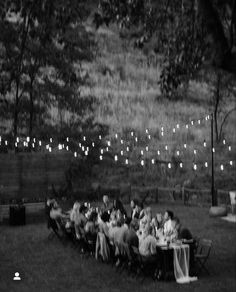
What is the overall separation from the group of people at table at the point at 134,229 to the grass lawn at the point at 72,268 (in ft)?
1.68

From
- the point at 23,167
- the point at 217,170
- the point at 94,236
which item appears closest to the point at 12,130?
the point at 23,167

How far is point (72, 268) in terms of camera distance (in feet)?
39.3

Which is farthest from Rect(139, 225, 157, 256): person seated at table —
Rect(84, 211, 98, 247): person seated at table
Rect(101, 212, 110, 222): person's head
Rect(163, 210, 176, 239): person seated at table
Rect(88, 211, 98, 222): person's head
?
Rect(101, 212, 110, 222): person's head

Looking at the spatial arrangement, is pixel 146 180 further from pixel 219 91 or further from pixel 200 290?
pixel 200 290

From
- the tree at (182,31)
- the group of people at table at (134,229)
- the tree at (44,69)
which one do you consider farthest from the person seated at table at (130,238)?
the tree at (44,69)

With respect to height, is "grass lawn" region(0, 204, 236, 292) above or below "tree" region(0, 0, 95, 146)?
below

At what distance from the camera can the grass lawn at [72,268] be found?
10430mm

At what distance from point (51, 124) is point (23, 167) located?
5332 mm

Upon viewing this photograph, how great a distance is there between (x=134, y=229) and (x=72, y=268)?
1686 mm

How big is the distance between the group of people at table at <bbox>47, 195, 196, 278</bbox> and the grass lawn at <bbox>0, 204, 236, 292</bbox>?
0.51 m

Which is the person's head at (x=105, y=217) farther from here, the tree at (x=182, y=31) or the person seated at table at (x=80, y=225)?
the tree at (x=182, y=31)

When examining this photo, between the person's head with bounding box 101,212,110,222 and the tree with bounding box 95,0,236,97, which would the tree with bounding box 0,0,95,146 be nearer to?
the person's head with bounding box 101,212,110,222

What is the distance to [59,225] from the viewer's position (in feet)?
47.3

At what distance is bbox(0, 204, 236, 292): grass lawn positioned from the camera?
411 inches
